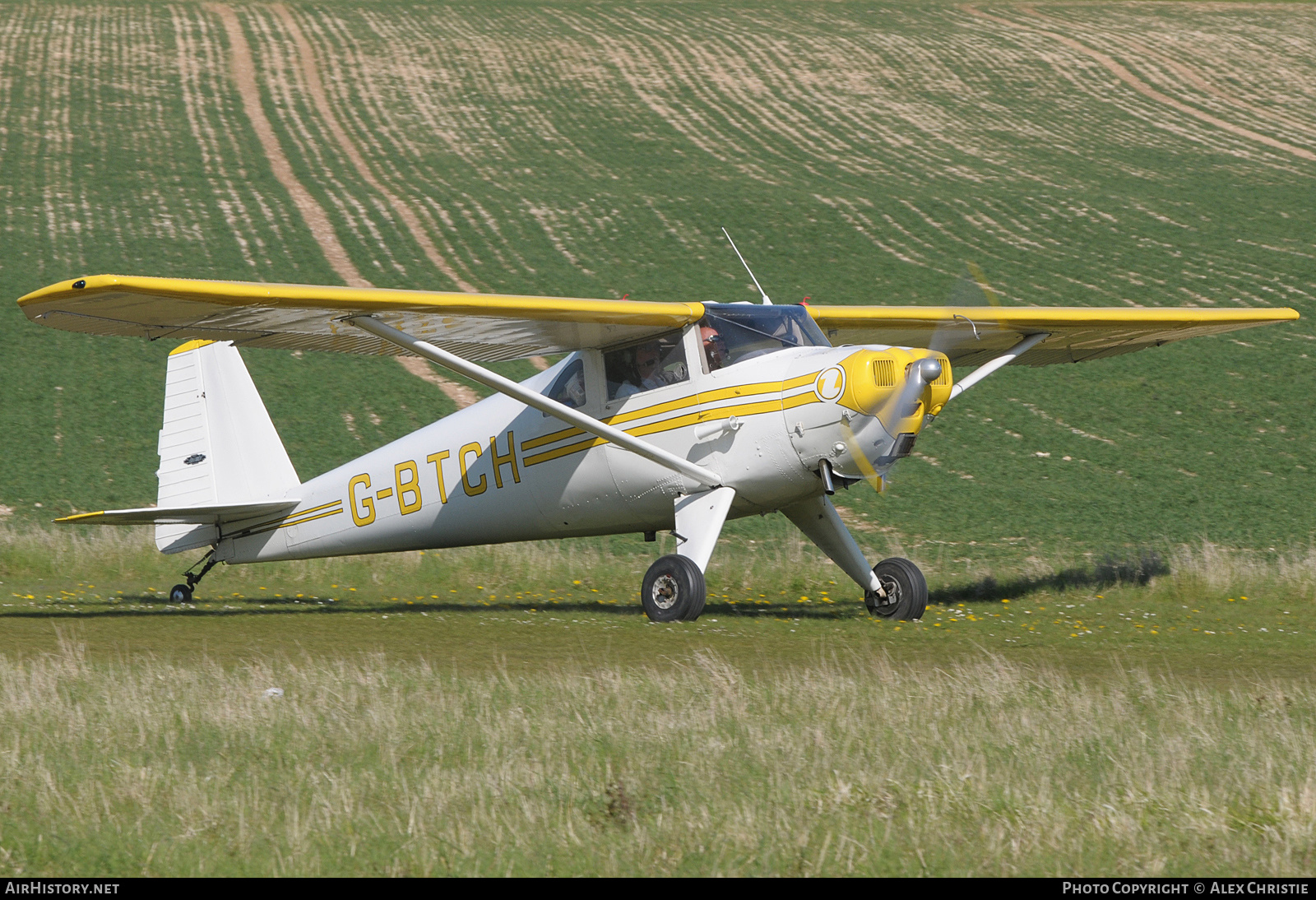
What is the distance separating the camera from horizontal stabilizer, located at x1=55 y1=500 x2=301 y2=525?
1222 centimetres

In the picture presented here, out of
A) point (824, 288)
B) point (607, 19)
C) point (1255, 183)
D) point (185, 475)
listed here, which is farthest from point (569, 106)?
point (185, 475)

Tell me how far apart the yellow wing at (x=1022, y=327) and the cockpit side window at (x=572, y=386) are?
242cm

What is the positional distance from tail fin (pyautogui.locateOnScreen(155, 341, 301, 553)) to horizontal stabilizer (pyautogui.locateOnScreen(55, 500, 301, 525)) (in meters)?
0.15

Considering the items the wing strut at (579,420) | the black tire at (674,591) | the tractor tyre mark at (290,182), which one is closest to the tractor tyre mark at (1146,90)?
the tractor tyre mark at (290,182)

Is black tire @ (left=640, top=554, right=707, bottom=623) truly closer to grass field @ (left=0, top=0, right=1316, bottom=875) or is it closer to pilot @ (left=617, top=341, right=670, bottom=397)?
grass field @ (left=0, top=0, right=1316, bottom=875)

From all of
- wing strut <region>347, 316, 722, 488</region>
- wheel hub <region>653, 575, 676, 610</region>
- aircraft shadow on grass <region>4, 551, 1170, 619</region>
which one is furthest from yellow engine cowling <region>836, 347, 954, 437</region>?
aircraft shadow on grass <region>4, 551, 1170, 619</region>

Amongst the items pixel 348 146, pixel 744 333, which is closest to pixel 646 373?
pixel 744 333

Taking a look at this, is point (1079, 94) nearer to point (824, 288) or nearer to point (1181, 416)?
point (824, 288)

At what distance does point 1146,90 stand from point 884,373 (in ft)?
161

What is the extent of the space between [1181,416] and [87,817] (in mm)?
25382

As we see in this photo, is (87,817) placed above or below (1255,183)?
above

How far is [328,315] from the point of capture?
11000 millimetres
